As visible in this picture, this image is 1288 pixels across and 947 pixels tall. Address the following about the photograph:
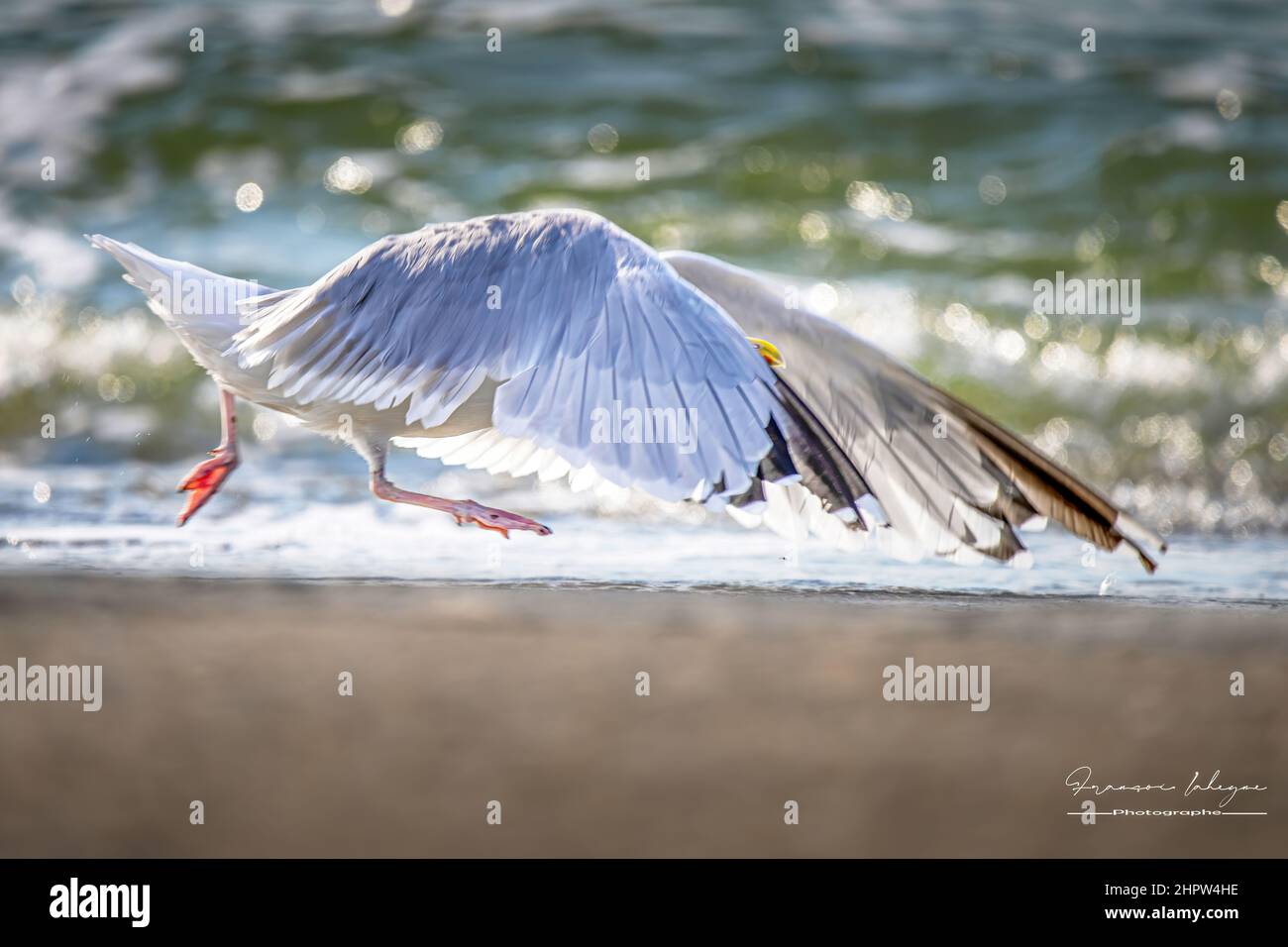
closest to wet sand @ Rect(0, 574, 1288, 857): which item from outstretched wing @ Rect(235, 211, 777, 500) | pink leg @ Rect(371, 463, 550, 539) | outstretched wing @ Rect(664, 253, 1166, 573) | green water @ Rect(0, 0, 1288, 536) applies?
outstretched wing @ Rect(664, 253, 1166, 573)

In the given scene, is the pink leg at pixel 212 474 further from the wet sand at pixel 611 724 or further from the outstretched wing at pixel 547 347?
the wet sand at pixel 611 724

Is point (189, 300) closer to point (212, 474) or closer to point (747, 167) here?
point (212, 474)

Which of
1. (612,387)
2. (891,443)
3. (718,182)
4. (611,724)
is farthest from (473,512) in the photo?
(718,182)

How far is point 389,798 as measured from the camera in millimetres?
4215

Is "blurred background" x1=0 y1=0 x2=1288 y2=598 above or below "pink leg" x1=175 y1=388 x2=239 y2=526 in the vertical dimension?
above

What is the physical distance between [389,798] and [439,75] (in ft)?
28.9

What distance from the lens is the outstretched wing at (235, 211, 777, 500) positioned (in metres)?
3.12

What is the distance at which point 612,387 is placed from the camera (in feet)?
10.6

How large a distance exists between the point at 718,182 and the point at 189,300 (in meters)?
6.99

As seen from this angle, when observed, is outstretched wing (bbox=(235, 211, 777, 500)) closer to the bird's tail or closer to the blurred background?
the bird's tail

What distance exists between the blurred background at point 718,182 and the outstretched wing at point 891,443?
2.00 meters

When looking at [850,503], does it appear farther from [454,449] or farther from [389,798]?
[389,798]

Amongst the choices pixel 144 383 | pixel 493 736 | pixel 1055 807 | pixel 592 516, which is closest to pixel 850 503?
pixel 1055 807

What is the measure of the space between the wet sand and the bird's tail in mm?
1307
